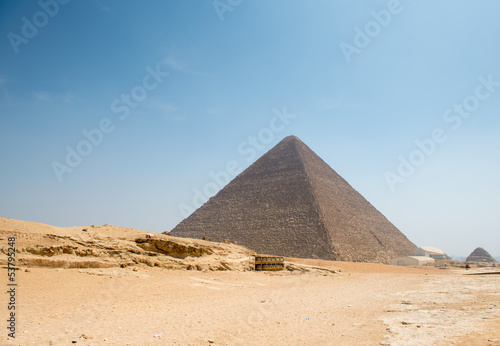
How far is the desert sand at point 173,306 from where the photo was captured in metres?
4.87

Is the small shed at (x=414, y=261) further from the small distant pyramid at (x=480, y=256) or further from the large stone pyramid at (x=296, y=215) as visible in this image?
the small distant pyramid at (x=480, y=256)

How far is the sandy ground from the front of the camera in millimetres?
4789

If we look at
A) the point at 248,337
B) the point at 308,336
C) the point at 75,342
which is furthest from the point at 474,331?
the point at 75,342

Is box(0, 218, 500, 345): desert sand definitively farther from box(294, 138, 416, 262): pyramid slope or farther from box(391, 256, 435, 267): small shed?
box(391, 256, 435, 267): small shed

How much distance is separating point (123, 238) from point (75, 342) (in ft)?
20.0

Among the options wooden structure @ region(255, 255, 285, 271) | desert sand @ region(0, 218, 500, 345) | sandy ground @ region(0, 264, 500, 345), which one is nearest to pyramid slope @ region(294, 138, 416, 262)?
wooden structure @ region(255, 255, 285, 271)

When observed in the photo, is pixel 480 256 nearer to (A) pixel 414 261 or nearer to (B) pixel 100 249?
(A) pixel 414 261

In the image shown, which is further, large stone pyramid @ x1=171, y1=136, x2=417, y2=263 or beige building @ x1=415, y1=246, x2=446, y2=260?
beige building @ x1=415, y1=246, x2=446, y2=260

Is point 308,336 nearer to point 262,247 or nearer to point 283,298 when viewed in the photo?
point 283,298

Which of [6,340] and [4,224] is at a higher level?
Result: [4,224]

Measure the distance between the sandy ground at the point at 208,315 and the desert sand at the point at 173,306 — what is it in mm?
16

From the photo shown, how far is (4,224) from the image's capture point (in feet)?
28.2

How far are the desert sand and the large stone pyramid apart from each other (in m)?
36.2

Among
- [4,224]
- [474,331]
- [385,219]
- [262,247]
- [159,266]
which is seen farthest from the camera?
[385,219]
